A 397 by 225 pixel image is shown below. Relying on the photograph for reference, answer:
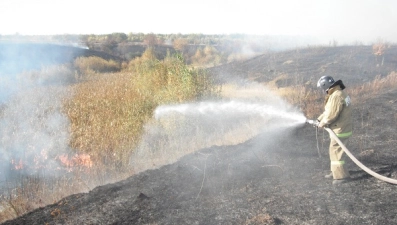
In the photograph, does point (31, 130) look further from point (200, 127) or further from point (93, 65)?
point (93, 65)

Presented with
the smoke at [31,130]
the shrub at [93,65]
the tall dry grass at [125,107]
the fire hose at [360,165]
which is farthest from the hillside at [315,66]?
the fire hose at [360,165]

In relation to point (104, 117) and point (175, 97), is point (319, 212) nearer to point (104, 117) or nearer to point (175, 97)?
point (175, 97)

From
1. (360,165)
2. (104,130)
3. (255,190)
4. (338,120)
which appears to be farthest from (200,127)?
(360,165)

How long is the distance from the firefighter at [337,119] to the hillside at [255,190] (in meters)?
0.30

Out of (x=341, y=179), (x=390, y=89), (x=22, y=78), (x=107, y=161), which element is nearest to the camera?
(x=341, y=179)

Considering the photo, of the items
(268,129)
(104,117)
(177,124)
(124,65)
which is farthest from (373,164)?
(124,65)

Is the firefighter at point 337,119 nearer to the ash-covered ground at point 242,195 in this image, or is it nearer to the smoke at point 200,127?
the ash-covered ground at point 242,195

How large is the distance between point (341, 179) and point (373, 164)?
1369mm

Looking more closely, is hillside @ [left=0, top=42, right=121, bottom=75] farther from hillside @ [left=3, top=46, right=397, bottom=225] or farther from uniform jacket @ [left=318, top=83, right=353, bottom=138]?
uniform jacket @ [left=318, top=83, right=353, bottom=138]

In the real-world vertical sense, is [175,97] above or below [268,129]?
above

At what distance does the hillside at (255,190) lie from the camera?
502 cm

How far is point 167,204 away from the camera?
5.52m

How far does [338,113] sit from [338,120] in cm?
20

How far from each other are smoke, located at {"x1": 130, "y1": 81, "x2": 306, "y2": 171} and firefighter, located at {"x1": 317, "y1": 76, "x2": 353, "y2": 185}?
5.64 ft
